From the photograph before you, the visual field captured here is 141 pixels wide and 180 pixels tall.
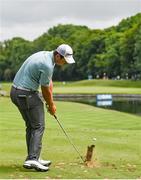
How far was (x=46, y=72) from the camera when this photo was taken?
8.54m

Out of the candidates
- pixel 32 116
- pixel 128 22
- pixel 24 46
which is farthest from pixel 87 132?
pixel 24 46

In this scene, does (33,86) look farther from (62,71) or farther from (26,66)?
(62,71)

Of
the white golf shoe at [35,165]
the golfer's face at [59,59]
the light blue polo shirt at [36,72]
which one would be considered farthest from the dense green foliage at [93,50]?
the white golf shoe at [35,165]

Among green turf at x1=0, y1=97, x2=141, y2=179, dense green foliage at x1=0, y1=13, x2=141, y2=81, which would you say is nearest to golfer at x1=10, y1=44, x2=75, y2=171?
green turf at x1=0, y1=97, x2=141, y2=179

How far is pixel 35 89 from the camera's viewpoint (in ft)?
29.0

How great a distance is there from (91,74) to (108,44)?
10043 millimetres

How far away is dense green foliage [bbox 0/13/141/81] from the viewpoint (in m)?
106

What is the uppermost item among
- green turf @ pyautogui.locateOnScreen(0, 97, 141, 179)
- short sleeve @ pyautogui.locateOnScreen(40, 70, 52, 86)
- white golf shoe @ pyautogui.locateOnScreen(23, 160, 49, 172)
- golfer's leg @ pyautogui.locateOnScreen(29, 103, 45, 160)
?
short sleeve @ pyautogui.locateOnScreen(40, 70, 52, 86)

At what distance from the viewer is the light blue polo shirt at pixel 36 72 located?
8.55 meters

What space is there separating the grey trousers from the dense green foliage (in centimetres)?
A: 8704

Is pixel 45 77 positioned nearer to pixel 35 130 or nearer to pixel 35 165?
pixel 35 130

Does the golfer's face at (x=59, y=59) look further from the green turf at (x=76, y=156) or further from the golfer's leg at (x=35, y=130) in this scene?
the green turf at (x=76, y=156)

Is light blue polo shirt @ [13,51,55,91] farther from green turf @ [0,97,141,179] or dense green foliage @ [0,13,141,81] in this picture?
dense green foliage @ [0,13,141,81]

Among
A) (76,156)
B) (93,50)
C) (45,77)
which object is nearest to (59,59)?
(45,77)
